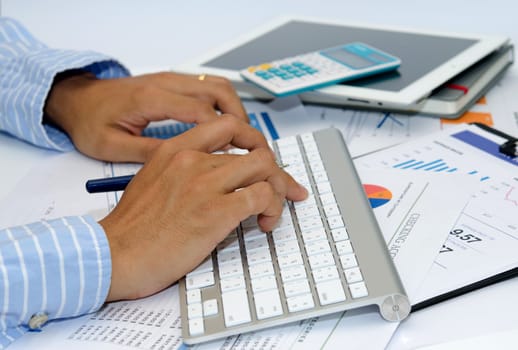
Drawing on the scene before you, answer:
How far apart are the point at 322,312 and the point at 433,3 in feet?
2.93

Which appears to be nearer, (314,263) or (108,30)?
(314,263)

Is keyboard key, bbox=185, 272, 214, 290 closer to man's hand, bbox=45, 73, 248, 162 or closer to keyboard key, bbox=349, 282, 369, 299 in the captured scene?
keyboard key, bbox=349, 282, 369, 299

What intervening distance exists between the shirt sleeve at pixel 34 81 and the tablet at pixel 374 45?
14cm

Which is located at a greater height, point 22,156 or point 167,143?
point 167,143

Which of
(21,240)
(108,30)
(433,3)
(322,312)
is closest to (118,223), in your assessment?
(21,240)

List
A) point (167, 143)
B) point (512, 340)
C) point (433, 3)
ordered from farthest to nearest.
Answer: point (433, 3)
point (167, 143)
point (512, 340)

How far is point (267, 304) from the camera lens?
1.88 feet

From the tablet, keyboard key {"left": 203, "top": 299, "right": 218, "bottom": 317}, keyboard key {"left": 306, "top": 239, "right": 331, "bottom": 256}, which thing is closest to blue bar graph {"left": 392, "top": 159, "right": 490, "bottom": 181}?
the tablet

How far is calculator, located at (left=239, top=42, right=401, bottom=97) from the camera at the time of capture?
0.93 metres

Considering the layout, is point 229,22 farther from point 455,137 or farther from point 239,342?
point 239,342

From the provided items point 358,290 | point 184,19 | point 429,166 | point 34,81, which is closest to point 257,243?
point 358,290

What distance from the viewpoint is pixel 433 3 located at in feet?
4.28

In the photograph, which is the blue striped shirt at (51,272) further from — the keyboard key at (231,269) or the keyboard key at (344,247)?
the keyboard key at (344,247)

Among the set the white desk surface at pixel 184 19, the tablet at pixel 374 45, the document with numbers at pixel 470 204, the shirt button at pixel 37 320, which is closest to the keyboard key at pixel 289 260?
the document with numbers at pixel 470 204
